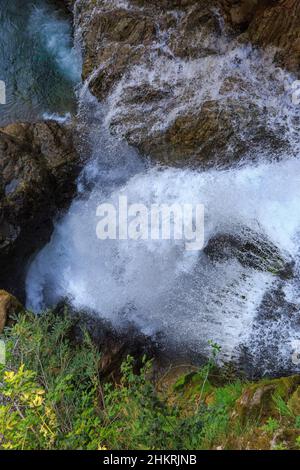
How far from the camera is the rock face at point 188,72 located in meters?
5.83

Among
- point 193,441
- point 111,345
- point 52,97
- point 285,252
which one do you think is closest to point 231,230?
point 285,252

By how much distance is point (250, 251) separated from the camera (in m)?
5.29

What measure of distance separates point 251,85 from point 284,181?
5.08 ft

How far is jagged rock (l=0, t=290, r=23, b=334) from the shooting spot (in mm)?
5023

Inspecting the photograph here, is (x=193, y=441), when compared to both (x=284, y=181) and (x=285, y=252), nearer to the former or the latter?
(x=285, y=252)

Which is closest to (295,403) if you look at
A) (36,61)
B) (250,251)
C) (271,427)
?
(271,427)

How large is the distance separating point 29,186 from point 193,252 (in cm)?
249

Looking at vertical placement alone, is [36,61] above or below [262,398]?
above

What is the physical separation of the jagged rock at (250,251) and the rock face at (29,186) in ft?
7.94

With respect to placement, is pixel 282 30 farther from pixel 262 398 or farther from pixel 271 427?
pixel 271 427

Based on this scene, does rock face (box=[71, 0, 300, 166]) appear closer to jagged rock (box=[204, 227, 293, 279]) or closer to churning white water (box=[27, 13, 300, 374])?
churning white water (box=[27, 13, 300, 374])

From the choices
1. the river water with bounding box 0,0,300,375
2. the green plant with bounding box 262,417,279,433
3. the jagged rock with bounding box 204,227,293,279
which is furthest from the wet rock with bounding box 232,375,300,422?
the jagged rock with bounding box 204,227,293,279

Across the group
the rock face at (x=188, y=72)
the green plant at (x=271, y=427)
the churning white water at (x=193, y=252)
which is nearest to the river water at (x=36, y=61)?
the rock face at (x=188, y=72)

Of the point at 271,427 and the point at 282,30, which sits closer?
the point at 271,427
